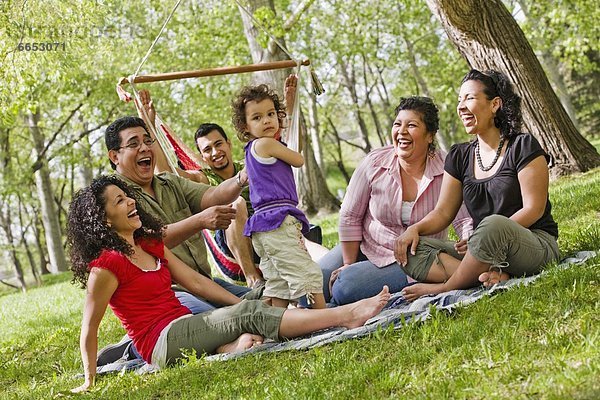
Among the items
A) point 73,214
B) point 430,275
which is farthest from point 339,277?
point 73,214

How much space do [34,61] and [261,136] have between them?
4730 mm

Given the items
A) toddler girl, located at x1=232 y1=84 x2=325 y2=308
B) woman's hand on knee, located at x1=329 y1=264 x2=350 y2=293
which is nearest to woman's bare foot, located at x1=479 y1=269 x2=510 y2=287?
toddler girl, located at x1=232 y1=84 x2=325 y2=308

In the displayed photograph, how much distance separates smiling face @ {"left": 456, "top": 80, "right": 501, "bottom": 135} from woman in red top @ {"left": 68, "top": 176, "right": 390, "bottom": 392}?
3.59 feet

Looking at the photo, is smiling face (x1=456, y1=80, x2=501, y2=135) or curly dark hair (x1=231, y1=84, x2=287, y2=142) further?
curly dark hair (x1=231, y1=84, x2=287, y2=142)

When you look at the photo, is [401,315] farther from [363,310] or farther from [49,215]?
[49,215]

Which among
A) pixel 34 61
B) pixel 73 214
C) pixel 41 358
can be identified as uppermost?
pixel 34 61

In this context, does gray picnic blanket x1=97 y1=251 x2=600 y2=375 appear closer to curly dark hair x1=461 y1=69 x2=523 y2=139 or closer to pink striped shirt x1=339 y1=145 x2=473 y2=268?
pink striped shirt x1=339 y1=145 x2=473 y2=268

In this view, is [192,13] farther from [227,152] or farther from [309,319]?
[309,319]

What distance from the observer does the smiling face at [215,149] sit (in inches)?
226

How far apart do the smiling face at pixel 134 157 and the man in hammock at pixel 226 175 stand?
0.72 m

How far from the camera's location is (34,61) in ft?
26.2

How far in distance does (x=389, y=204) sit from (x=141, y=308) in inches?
65.3

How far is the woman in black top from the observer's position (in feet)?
12.6

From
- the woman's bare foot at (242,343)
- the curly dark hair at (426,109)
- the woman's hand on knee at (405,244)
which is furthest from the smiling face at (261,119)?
the woman's bare foot at (242,343)
